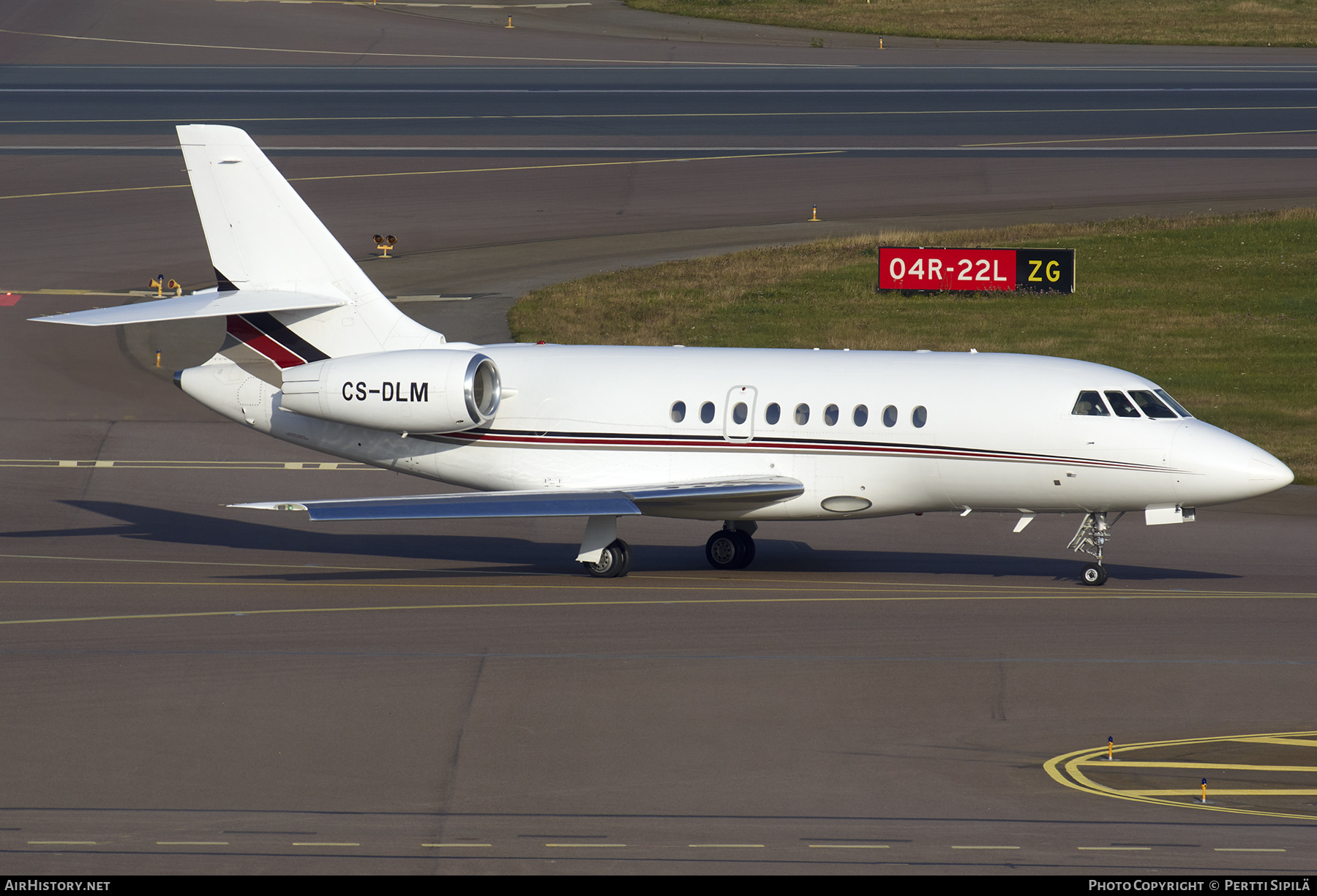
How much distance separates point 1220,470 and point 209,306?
16.4 meters

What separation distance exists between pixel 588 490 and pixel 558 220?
28649 mm

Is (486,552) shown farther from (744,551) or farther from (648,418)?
(744,551)

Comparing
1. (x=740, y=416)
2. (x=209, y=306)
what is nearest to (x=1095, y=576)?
(x=740, y=416)

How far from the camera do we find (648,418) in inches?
1031

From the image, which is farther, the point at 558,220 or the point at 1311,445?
the point at 558,220

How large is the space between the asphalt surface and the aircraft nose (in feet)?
5.38

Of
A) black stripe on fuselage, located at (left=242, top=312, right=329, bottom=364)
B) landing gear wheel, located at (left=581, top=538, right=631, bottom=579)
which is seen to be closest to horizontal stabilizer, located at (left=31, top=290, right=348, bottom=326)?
Result: black stripe on fuselage, located at (left=242, top=312, right=329, bottom=364)

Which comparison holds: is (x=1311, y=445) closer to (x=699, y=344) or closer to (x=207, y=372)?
(x=699, y=344)

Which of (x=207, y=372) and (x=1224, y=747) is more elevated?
(x=207, y=372)

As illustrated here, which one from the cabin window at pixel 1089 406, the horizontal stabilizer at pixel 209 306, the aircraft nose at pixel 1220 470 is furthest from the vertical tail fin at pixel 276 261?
the aircraft nose at pixel 1220 470

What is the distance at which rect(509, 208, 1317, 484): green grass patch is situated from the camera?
41.1 m

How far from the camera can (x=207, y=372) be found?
27625 mm

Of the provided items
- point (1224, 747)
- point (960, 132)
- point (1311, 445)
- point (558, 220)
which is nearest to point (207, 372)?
point (1224, 747)

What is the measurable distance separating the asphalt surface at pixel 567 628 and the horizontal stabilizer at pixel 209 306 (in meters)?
4.22
